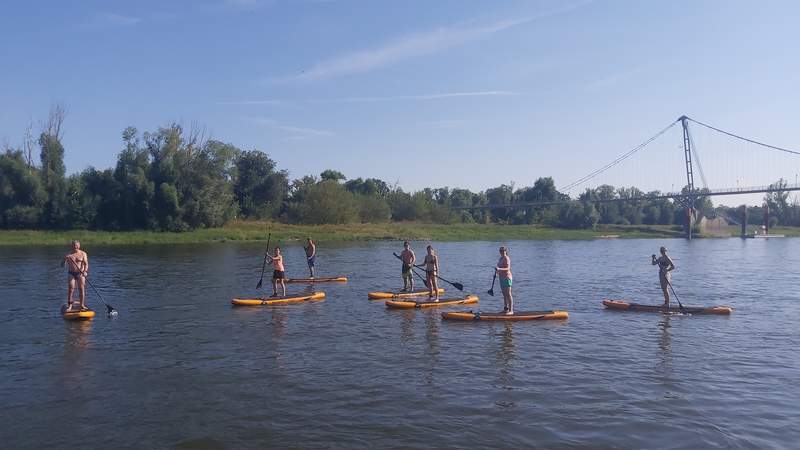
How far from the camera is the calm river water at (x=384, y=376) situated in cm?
961

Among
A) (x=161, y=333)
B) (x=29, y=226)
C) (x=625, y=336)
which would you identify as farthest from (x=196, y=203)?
(x=625, y=336)

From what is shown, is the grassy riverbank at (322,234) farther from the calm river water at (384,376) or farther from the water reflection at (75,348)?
the water reflection at (75,348)

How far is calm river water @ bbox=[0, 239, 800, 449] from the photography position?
9609mm

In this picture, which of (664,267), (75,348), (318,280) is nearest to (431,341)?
(75,348)

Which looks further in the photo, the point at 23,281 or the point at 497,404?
the point at 23,281

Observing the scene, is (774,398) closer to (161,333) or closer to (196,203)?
(161,333)

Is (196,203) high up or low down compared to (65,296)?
up

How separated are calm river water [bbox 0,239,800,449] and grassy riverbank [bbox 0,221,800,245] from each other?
135 feet

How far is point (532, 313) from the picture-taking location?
1922 centimetres

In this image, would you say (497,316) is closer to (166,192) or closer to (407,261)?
(407,261)

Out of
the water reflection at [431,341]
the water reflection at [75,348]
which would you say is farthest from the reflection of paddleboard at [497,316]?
the water reflection at [75,348]

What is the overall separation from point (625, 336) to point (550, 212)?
342 feet

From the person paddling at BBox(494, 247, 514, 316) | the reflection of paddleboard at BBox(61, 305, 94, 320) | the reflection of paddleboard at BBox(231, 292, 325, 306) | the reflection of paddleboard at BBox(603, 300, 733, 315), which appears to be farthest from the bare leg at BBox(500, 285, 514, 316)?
the reflection of paddleboard at BBox(61, 305, 94, 320)

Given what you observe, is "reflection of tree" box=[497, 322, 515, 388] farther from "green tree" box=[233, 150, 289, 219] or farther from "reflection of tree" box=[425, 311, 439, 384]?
"green tree" box=[233, 150, 289, 219]
